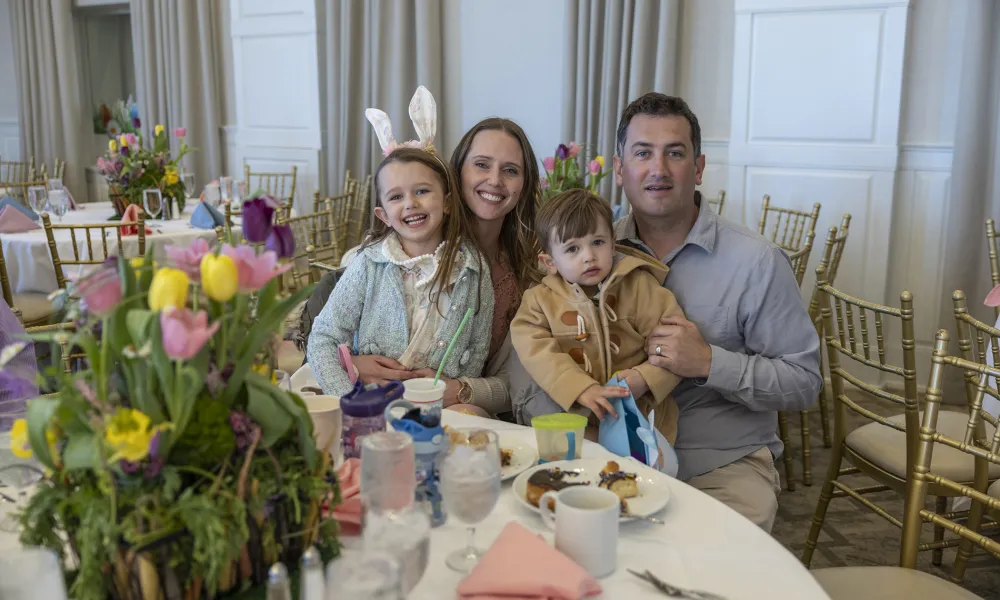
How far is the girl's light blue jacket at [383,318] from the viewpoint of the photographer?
6.78 ft

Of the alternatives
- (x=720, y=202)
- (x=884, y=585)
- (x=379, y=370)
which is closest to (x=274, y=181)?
(x=720, y=202)

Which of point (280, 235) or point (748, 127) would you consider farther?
point (748, 127)

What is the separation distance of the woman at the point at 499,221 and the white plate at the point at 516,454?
0.44 meters

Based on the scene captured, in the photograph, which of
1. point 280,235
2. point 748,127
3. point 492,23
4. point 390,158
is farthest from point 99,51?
point 280,235

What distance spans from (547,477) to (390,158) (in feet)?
3.49

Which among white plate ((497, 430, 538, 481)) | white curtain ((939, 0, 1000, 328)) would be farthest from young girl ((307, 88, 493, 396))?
white curtain ((939, 0, 1000, 328))

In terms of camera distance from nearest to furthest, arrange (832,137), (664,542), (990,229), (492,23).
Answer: (664,542), (990,229), (832,137), (492,23)

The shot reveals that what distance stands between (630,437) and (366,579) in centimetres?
99

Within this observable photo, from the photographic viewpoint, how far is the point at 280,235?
937 mm

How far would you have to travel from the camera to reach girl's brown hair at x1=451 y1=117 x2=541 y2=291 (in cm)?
221

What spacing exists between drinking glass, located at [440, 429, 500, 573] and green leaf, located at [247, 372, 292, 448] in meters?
0.25

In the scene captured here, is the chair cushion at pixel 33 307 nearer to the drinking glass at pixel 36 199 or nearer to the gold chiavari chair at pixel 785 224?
the drinking glass at pixel 36 199

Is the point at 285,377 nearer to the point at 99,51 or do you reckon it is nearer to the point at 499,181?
the point at 499,181

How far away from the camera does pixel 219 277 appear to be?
0.85 m
